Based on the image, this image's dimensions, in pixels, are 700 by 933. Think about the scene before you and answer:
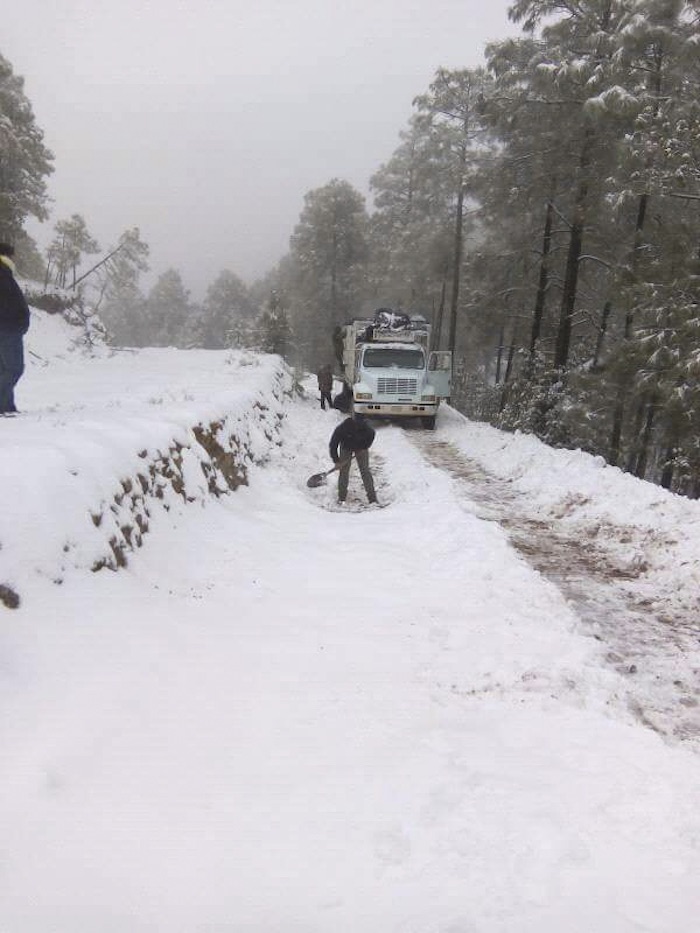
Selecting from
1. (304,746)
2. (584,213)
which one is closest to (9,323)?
(304,746)

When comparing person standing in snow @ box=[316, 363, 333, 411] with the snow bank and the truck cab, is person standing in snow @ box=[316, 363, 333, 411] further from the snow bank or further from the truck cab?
the snow bank

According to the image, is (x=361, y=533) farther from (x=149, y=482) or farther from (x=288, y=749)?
(x=288, y=749)

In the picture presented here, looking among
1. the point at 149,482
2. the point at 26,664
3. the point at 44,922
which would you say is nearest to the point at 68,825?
the point at 44,922

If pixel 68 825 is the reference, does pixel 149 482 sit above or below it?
above

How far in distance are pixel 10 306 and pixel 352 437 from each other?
A: 16.5ft

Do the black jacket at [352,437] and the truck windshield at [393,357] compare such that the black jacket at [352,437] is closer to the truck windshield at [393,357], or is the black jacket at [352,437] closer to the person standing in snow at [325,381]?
the truck windshield at [393,357]

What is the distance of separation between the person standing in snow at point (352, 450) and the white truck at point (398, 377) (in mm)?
7936

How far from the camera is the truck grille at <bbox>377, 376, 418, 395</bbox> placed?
17.2 metres

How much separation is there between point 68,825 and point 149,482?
3.53m

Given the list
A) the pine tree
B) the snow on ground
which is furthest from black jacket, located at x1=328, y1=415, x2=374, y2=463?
the pine tree

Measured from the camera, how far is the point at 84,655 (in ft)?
10.3

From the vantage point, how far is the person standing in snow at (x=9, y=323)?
6281 mm

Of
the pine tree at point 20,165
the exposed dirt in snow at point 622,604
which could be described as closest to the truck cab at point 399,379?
the exposed dirt in snow at point 622,604

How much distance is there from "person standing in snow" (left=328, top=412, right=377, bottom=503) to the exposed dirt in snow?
5.18 ft
